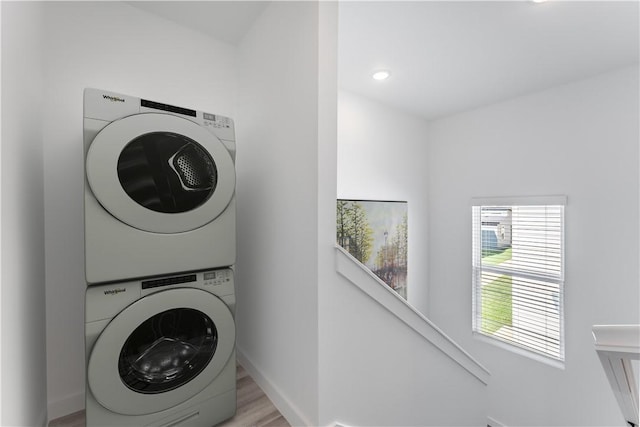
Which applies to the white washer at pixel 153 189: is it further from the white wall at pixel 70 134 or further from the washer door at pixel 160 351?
the white wall at pixel 70 134

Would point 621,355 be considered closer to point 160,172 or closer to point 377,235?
point 160,172

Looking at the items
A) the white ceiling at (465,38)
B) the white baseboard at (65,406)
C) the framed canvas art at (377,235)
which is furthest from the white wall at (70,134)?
the framed canvas art at (377,235)

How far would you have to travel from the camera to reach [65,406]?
4.21 feet

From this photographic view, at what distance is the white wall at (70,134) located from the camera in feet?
4.23

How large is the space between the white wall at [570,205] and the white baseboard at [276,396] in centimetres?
273

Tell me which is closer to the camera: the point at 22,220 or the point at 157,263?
the point at 22,220

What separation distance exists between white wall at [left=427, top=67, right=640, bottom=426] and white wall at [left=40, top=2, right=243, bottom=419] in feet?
10.8

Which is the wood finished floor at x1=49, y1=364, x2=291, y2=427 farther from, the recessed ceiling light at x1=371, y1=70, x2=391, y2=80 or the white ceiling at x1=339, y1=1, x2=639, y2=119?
the recessed ceiling light at x1=371, y1=70, x2=391, y2=80

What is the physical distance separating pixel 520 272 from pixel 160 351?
3330 mm

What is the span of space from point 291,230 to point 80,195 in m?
1.05

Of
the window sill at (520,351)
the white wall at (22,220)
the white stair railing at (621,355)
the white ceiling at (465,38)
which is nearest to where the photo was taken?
the white stair railing at (621,355)

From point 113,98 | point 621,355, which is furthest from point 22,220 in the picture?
point 621,355

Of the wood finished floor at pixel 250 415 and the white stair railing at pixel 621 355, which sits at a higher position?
the white stair railing at pixel 621 355

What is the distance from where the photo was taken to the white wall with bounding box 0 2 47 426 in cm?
76
